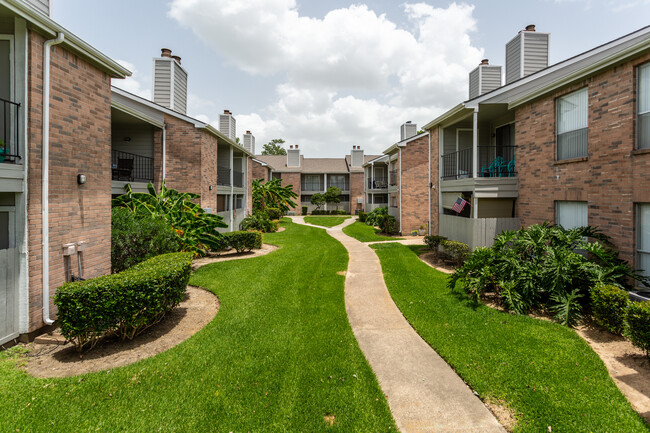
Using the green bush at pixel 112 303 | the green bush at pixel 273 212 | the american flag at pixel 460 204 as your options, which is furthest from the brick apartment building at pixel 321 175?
the green bush at pixel 112 303

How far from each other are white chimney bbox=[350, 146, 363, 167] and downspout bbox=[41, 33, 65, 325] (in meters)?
38.0

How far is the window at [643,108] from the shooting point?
258 inches

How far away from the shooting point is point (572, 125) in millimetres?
8555

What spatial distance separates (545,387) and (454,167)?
1228 centimetres

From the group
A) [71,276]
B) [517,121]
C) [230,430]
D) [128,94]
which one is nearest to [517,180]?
[517,121]

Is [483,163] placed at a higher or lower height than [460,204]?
higher

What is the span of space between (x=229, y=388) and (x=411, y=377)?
2.61 metres

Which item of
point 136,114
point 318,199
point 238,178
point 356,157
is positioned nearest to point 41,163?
point 136,114

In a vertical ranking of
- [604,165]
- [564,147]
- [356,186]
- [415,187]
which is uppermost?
[356,186]

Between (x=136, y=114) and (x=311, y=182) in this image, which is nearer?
(x=136, y=114)

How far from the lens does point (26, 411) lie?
3.68m

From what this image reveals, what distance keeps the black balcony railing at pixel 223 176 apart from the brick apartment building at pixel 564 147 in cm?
1264

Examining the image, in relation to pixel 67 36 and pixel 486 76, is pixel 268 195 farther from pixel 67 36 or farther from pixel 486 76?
pixel 67 36

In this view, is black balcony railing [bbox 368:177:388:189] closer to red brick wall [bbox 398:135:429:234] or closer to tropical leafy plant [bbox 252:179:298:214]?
tropical leafy plant [bbox 252:179:298:214]
